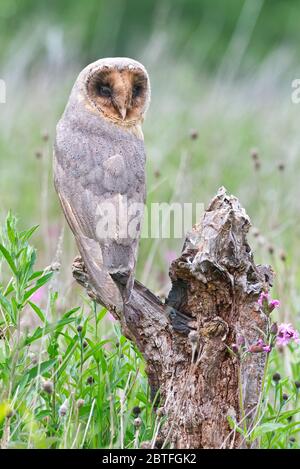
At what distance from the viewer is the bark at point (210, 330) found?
3.45 metres

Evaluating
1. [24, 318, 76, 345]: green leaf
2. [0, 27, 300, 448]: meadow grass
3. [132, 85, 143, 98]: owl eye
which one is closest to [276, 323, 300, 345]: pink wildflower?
[0, 27, 300, 448]: meadow grass

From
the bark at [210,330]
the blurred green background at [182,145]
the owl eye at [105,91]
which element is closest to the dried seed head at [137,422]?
the bark at [210,330]

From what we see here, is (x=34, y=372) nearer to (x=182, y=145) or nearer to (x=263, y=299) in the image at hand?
(x=263, y=299)

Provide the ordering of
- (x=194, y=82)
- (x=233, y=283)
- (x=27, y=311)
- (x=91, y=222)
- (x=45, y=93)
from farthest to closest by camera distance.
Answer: (x=194, y=82)
(x=45, y=93)
(x=27, y=311)
(x=91, y=222)
(x=233, y=283)

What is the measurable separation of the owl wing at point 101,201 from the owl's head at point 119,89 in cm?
19

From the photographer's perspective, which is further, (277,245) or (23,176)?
(23,176)

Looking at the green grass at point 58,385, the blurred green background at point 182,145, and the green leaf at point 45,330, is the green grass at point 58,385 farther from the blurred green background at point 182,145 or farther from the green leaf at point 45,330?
the blurred green background at point 182,145

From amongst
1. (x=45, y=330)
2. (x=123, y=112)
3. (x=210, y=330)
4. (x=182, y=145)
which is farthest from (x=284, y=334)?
(x=182, y=145)

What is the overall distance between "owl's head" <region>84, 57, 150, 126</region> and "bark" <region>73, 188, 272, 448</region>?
898 mm

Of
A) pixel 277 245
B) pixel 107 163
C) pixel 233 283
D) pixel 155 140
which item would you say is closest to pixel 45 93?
pixel 155 140

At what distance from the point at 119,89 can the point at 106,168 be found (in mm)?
427

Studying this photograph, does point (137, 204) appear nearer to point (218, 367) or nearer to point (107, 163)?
point (107, 163)

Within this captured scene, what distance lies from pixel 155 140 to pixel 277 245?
208 cm

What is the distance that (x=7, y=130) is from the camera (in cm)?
884
